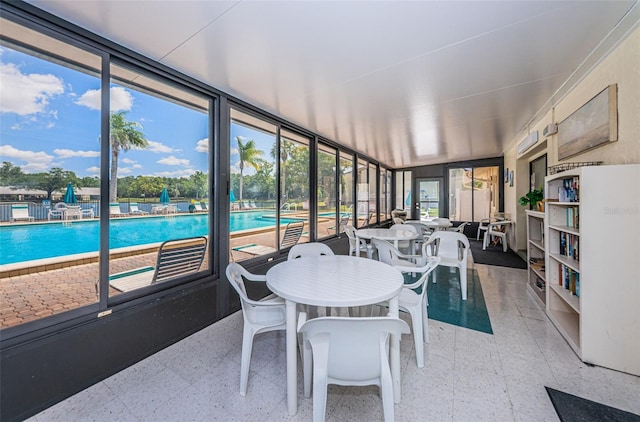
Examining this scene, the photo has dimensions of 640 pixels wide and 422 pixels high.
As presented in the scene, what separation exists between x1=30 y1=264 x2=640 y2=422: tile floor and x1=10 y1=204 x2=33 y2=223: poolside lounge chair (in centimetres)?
151

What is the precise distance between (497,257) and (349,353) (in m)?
5.71

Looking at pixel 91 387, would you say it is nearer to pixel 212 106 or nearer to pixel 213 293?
pixel 213 293

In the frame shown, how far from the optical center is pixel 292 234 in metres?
4.23

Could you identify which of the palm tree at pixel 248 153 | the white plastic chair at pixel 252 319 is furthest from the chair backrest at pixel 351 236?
the white plastic chair at pixel 252 319

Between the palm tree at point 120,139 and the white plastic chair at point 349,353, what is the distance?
1998mm

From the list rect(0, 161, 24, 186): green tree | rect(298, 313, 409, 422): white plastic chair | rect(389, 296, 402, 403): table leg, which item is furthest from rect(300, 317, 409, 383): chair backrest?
rect(0, 161, 24, 186): green tree

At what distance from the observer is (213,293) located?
2670 mm

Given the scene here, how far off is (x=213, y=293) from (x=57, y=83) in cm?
238

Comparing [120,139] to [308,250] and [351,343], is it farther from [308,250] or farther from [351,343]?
[351,343]

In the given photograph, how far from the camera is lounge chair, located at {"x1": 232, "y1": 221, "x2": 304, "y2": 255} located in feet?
11.6

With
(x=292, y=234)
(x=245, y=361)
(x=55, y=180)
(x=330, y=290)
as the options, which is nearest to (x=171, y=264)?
(x=55, y=180)

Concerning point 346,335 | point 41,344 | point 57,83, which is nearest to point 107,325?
point 41,344

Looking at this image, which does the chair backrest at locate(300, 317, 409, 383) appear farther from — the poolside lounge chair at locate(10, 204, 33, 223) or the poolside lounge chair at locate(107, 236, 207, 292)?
the poolside lounge chair at locate(10, 204, 33, 223)

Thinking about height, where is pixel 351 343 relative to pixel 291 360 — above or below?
above
